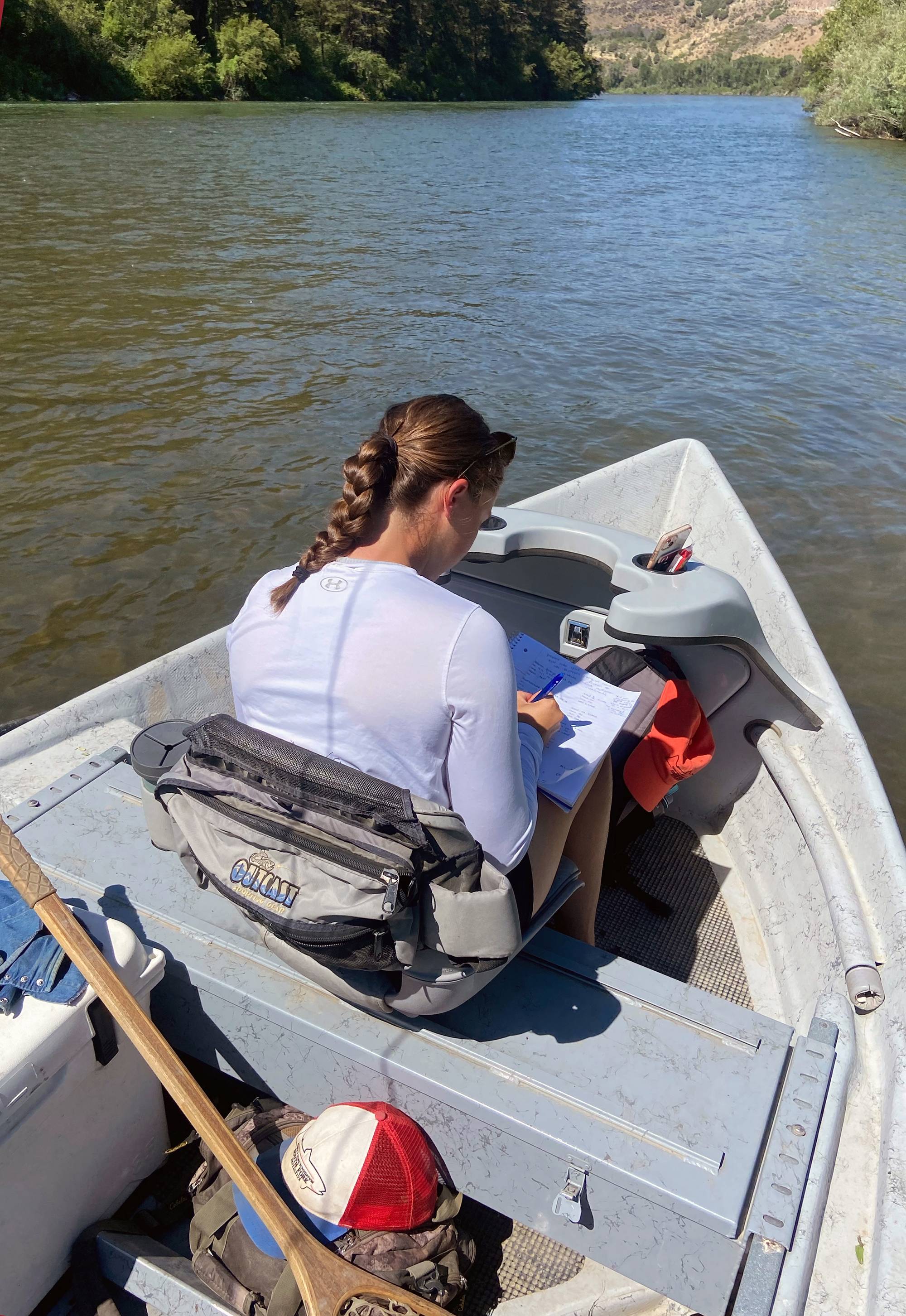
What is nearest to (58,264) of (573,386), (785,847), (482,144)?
(573,386)

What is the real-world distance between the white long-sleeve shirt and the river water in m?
3.88

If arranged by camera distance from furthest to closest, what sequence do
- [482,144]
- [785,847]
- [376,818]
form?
[482,144] < [785,847] < [376,818]

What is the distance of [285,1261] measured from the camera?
1679mm

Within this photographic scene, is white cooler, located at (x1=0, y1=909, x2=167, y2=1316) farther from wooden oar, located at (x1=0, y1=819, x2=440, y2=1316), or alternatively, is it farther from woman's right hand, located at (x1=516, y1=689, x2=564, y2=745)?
woman's right hand, located at (x1=516, y1=689, x2=564, y2=745)

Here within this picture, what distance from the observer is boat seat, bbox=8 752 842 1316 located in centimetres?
158

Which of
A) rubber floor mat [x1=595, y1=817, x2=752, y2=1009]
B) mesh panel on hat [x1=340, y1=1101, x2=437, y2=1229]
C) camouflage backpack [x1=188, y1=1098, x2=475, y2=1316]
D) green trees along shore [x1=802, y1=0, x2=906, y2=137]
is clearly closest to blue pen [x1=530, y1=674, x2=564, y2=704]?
rubber floor mat [x1=595, y1=817, x2=752, y2=1009]

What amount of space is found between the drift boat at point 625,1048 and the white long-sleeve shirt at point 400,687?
1.57 ft

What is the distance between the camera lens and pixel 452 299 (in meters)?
12.2

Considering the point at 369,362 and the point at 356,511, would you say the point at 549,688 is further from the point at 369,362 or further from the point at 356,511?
the point at 369,362

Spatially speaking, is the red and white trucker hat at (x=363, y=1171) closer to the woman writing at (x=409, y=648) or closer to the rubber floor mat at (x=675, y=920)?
the woman writing at (x=409, y=648)

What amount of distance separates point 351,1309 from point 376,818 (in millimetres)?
927

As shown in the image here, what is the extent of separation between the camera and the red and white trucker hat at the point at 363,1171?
1.65 meters

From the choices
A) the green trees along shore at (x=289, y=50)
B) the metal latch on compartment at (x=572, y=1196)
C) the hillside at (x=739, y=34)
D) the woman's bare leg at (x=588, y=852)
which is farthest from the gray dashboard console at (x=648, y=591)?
the hillside at (x=739, y=34)

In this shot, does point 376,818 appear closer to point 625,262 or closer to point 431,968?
point 431,968
